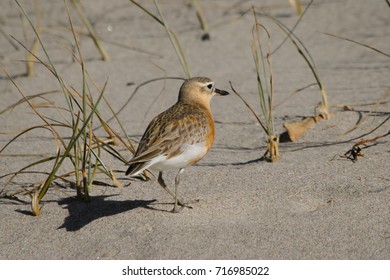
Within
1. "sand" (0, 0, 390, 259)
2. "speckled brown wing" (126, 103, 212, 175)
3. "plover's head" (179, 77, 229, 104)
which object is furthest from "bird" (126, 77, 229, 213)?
"sand" (0, 0, 390, 259)

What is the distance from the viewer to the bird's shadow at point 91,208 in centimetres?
464

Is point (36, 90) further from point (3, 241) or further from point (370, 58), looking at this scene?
point (370, 58)

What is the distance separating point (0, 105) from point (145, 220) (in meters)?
2.86

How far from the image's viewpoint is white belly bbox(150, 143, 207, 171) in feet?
14.9

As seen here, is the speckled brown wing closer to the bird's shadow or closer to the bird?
the bird

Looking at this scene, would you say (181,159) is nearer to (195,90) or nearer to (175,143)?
(175,143)

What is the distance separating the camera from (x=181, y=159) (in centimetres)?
460

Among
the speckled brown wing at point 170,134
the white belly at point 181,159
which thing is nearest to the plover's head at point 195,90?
the speckled brown wing at point 170,134

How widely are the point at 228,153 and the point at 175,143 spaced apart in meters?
1.16

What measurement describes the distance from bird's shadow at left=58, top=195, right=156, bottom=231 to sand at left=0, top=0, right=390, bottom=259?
1 cm

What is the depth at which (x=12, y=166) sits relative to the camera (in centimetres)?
559

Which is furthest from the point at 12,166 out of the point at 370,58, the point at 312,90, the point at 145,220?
the point at 370,58
